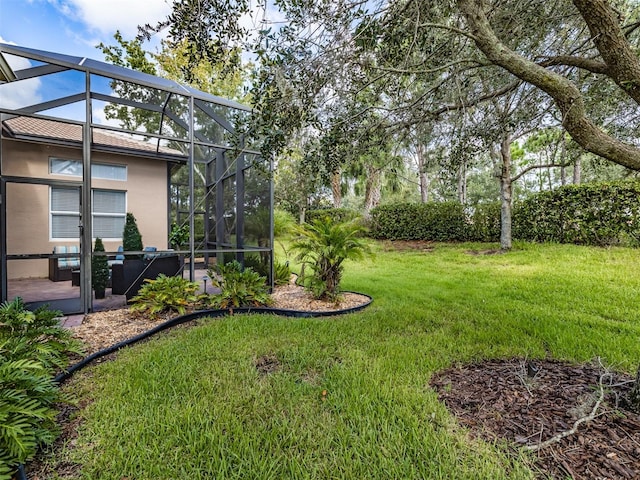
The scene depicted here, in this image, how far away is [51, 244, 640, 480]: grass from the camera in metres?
1.54

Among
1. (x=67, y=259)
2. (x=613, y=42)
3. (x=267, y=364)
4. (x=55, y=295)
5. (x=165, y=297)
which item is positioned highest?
(x=613, y=42)

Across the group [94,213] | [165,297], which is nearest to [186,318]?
[165,297]

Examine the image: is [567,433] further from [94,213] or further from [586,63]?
[94,213]

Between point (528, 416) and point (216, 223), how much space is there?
621 cm

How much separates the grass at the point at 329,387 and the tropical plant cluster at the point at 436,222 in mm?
4832

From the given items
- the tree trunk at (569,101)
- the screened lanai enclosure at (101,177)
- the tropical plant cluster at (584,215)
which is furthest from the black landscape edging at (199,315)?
the tropical plant cluster at (584,215)

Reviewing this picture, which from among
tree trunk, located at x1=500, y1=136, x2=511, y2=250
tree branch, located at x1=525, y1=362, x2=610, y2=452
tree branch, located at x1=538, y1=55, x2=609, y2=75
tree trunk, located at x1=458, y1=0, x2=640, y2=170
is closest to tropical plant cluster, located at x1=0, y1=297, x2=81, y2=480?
tree branch, located at x1=525, y1=362, x2=610, y2=452

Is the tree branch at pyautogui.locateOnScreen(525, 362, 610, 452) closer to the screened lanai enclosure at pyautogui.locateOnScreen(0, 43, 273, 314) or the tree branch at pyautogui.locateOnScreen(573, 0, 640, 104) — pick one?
the tree branch at pyautogui.locateOnScreen(573, 0, 640, 104)

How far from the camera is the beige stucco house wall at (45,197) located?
5044 millimetres

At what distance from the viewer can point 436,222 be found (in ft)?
35.7

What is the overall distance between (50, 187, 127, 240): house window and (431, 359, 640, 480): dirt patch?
7.03 metres

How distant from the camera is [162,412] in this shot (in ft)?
6.32

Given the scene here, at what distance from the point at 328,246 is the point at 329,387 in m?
2.75

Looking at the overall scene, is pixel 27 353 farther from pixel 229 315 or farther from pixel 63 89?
pixel 63 89
